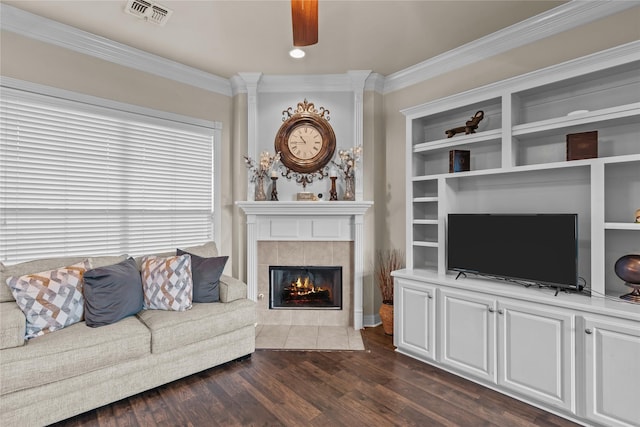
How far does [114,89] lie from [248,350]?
2726mm

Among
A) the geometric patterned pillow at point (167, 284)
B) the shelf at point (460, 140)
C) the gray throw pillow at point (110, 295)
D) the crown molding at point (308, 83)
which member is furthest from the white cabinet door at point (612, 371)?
the gray throw pillow at point (110, 295)

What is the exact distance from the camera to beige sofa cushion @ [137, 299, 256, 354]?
8.19ft

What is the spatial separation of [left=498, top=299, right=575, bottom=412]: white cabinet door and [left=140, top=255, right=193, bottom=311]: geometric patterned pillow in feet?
8.03

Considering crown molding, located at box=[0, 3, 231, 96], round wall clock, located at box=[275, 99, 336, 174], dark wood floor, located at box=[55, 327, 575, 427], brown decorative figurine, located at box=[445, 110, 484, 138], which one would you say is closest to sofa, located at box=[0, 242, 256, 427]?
dark wood floor, located at box=[55, 327, 575, 427]

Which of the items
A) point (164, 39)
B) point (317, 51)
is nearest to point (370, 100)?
point (317, 51)

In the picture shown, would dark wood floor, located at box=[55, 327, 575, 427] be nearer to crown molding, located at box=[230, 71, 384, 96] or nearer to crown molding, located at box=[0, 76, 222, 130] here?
crown molding, located at box=[0, 76, 222, 130]

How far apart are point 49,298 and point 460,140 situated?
3374 mm

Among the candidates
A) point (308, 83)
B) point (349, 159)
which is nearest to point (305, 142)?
point (349, 159)

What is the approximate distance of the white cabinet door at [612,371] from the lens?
1880mm

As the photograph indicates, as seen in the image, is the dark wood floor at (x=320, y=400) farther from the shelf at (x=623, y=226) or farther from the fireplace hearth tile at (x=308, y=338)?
the shelf at (x=623, y=226)

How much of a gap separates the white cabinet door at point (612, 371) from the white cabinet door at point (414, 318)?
3.46 feet

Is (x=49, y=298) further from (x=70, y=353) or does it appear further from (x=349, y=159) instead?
(x=349, y=159)

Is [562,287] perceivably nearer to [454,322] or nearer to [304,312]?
[454,322]

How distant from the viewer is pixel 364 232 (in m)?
3.86
